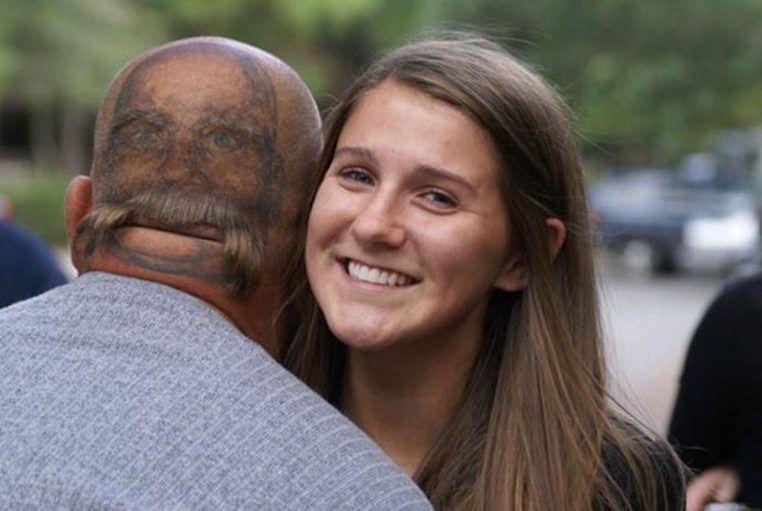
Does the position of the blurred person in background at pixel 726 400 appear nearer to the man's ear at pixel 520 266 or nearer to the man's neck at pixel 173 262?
the man's ear at pixel 520 266

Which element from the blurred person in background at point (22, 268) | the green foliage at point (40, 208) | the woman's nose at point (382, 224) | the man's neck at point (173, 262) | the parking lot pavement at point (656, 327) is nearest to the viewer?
the man's neck at point (173, 262)

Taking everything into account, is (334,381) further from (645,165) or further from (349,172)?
(645,165)

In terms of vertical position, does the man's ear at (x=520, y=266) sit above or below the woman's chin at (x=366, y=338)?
above

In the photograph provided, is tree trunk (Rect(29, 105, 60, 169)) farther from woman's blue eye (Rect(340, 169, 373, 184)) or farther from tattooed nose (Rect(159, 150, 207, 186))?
tattooed nose (Rect(159, 150, 207, 186))

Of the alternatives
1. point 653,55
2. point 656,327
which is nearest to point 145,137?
point 656,327

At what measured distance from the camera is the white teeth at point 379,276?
7.62 feet

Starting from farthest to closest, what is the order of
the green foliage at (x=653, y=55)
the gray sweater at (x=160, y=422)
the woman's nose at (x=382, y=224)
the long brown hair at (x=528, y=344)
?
the green foliage at (x=653, y=55) < the long brown hair at (x=528, y=344) < the woman's nose at (x=382, y=224) < the gray sweater at (x=160, y=422)

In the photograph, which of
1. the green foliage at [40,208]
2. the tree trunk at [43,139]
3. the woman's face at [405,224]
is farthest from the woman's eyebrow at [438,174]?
the tree trunk at [43,139]

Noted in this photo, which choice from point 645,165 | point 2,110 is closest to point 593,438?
point 645,165

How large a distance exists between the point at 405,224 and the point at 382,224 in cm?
4

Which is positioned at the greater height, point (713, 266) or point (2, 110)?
point (713, 266)

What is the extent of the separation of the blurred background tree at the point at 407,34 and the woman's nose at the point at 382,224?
9.22 metres

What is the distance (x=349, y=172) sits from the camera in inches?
94.8

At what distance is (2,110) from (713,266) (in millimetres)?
20386
